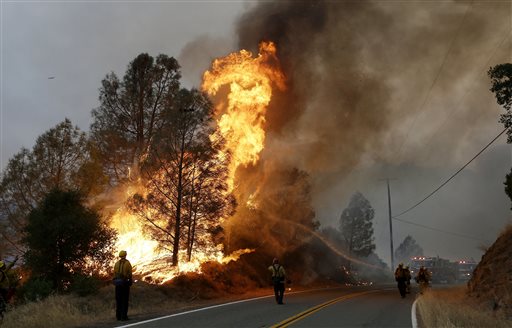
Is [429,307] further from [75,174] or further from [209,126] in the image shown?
[75,174]

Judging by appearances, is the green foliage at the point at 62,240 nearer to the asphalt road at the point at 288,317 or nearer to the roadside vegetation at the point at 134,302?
the roadside vegetation at the point at 134,302

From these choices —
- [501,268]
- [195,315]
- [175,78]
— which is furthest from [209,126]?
[501,268]

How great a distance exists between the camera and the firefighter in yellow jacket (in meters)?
13.2

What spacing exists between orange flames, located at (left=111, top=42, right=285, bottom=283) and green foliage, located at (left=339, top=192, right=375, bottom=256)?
41.4 metres

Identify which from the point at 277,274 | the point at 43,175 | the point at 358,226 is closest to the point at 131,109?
the point at 43,175

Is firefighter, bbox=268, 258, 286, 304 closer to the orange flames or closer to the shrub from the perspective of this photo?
the shrub

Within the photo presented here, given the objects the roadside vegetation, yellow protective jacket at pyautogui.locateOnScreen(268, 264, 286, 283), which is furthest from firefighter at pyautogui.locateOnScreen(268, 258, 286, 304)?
the roadside vegetation

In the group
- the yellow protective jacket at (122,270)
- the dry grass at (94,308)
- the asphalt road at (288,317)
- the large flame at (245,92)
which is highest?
the large flame at (245,92)

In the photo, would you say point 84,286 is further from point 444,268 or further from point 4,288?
point 444,268

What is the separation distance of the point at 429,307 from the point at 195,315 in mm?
8027

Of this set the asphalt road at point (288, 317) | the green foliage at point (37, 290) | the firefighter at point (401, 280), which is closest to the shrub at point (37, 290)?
the green foliage at point (37, 290)

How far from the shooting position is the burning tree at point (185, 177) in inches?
1062

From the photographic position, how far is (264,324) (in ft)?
39.9

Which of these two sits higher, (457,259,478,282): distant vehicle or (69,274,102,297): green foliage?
(457,259,478,282): distant vehicle
